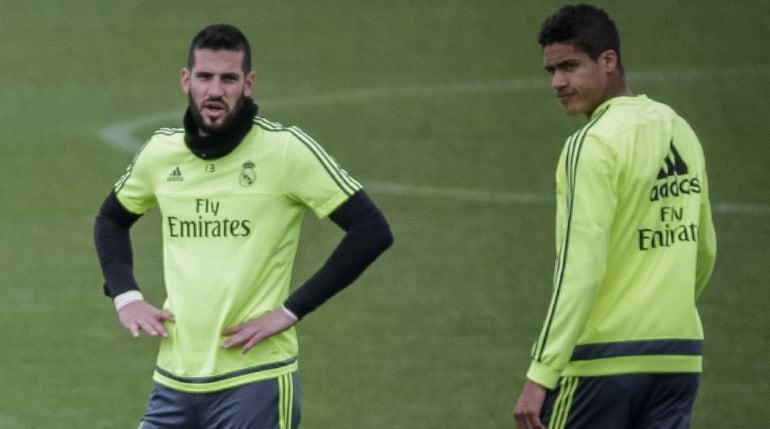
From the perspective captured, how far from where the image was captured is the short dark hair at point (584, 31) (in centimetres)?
561

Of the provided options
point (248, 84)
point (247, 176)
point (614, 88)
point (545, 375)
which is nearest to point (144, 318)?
point (247, 176)

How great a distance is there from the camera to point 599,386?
5.52 m

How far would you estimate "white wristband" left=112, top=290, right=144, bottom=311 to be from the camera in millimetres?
6184

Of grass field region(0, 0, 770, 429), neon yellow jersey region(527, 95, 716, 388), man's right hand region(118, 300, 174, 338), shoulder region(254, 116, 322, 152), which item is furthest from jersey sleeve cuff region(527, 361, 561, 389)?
grass field region(0, 0, 770, 429)

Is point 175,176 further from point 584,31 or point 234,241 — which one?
point 584,31

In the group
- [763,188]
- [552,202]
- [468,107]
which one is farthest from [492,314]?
[468,107]

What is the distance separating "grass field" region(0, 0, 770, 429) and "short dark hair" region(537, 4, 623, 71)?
433cm

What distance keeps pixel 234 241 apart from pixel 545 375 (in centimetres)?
116

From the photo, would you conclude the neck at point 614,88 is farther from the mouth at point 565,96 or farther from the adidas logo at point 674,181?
the adidas logo at point 674,181

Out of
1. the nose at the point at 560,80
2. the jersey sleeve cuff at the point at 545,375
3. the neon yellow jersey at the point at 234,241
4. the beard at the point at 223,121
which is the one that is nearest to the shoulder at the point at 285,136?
the neon yellow jersey at the point at 234,241

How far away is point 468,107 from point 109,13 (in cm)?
524

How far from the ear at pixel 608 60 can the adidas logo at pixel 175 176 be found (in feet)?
4.85

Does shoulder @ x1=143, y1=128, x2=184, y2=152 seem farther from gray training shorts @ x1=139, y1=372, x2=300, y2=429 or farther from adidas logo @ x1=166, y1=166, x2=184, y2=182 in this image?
gray training shorts @ x1=139, y1=372, x2=300, y2=429

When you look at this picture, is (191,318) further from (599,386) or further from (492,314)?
(492,314)
